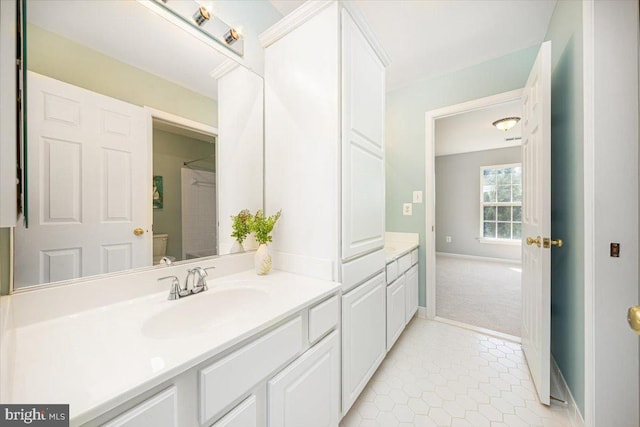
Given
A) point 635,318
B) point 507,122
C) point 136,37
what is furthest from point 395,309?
point 507,122

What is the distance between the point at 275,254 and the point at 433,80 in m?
2.48

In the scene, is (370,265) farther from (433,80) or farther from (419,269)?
(433,80)

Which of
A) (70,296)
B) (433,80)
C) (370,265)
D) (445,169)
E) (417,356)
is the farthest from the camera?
(445,169)

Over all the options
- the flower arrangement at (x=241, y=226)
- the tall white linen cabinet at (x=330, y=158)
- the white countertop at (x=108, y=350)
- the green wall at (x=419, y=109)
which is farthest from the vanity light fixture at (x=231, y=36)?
the green wall at (x=419, y=109)

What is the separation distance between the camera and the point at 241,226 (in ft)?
4.45

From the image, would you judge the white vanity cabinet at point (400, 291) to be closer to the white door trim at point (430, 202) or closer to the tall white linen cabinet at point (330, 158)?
the white door trim at point (430, 202)

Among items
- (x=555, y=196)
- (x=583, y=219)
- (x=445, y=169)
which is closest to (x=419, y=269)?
(x=555, y=196)

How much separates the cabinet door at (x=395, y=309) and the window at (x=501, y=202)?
15.0 feet

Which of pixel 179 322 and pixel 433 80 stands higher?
pixel 433 80

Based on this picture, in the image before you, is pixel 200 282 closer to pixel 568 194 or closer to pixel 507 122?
pixel 568 194

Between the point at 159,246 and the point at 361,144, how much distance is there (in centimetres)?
115

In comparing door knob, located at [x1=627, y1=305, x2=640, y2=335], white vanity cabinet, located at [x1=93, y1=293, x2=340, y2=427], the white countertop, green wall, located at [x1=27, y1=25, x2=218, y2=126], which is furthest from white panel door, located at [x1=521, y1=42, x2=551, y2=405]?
green wall, located at [x1=27, y1=25, x2=218, y2=126]

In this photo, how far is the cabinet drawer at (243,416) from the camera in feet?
2.26

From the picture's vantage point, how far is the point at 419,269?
260 cm
